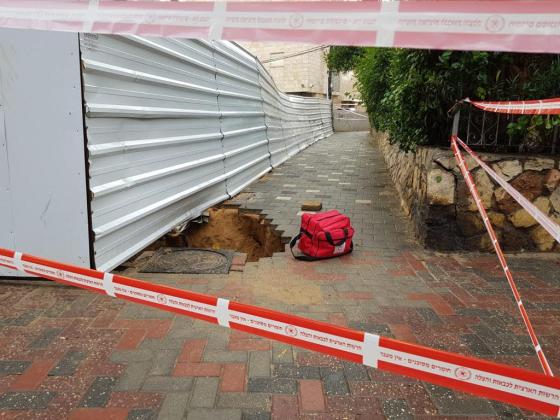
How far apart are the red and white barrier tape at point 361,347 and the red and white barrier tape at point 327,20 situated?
117 cm

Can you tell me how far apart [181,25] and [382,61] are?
27.1ft

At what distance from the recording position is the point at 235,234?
6.11m

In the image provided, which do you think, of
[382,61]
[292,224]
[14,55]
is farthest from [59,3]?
[382,61]

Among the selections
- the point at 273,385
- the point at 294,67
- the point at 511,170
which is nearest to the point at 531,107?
the point at 511,170

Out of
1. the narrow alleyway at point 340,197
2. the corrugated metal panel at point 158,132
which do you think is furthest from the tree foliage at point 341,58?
the corrugated metal panel at point 158,132

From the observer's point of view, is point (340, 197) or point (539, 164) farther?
point (340, 197)

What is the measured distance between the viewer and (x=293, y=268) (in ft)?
13.8

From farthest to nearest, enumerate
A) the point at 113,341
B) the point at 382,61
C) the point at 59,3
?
the point at 382,61 → the point at 113,341 → the point at 59,3

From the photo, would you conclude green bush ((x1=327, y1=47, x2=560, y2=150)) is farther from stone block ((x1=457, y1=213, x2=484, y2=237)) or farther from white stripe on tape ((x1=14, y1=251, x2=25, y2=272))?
white stripe on tape ((x1=14, y1=251, x2=25, y2=272))

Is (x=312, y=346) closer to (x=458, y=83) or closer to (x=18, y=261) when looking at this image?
(x=18, y=261)

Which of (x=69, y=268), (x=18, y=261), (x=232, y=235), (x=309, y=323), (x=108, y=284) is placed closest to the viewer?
(x=309, y=323)

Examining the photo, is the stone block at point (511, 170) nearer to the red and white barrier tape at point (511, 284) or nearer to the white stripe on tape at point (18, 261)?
the red and white barrier tape at point (511, 284)

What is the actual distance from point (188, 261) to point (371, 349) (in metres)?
2.91

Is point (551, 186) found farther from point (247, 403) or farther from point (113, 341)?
point (113, 341)
